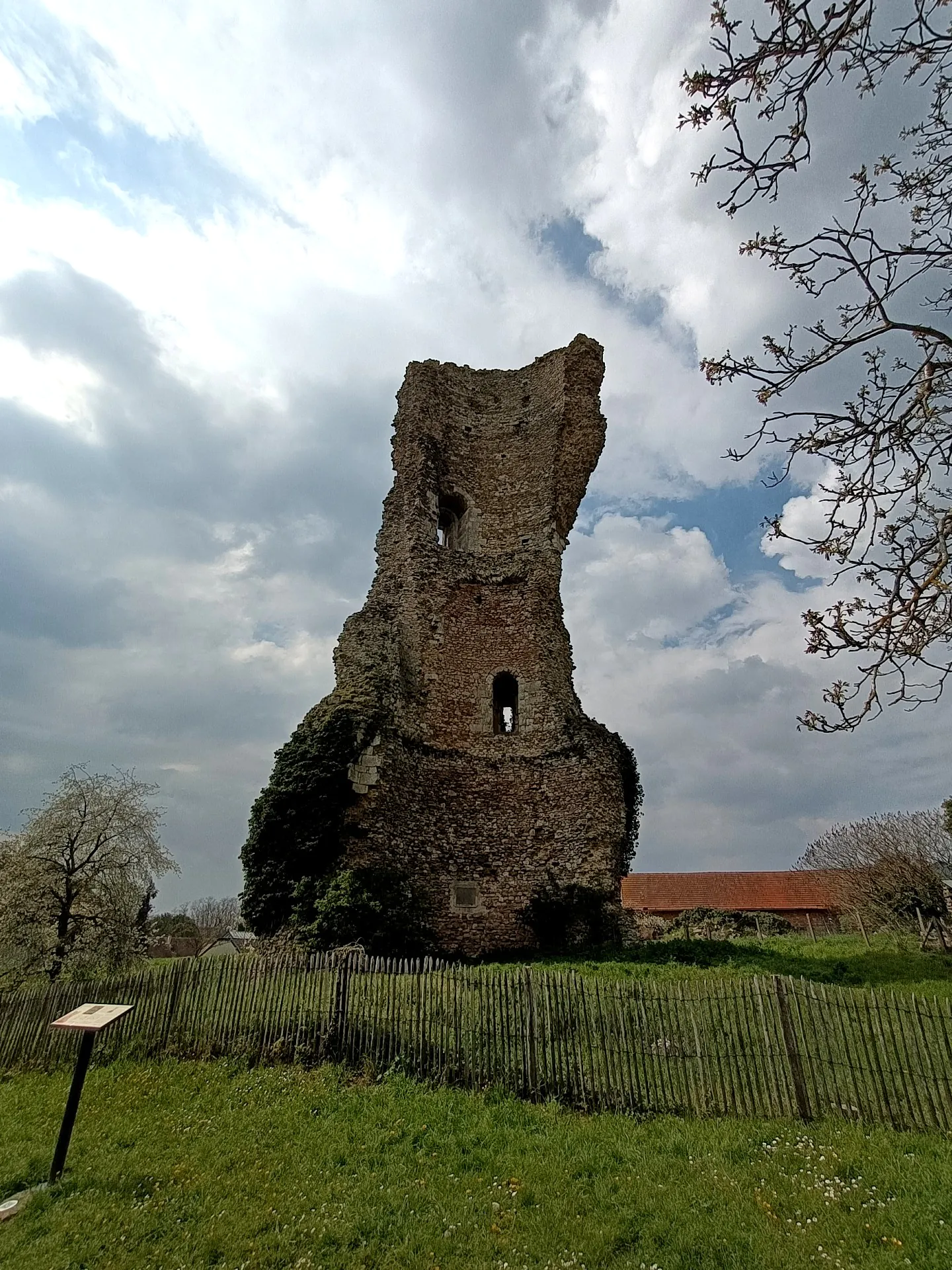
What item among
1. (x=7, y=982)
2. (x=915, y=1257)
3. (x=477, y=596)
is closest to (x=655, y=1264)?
(x=915, y=1257)

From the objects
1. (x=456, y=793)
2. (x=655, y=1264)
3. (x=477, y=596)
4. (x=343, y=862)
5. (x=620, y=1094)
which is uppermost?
(x=477, y=596)

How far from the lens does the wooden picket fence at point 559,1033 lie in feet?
21.3

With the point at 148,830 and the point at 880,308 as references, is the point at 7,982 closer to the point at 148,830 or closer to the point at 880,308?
the point at 148,830

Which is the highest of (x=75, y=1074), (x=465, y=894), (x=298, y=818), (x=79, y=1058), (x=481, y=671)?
(x=481, y=671)

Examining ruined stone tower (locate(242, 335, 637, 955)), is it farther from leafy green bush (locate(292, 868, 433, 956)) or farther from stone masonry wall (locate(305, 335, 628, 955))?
leafy green bush (locate(292, 868, 433, 956))

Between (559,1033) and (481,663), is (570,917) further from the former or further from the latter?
(559,1033)

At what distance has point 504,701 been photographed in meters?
18.7

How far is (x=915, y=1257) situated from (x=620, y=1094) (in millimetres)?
3102

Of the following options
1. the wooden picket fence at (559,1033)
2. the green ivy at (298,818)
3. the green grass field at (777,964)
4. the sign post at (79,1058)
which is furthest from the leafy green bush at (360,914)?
the sign post at (79,1058)

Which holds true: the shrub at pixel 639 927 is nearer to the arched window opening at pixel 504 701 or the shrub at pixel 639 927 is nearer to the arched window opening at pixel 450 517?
the arched window opening at pixel 504 701

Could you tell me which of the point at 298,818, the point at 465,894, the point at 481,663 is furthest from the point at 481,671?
the point at 298,818

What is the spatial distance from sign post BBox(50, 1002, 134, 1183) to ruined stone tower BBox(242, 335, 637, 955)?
24.7 feet

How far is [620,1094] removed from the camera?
7051 millimetres

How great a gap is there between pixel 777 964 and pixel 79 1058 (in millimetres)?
11687
